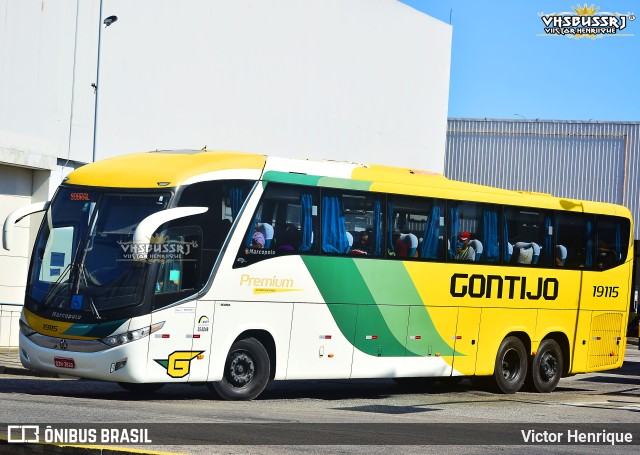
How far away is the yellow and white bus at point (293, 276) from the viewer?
16.6 m

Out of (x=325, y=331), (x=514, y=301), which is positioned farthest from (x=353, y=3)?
(x=325, y=331)

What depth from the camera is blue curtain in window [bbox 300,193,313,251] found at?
1844 cm

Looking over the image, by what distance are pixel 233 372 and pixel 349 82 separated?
82.7ft

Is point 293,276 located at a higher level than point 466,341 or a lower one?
higher

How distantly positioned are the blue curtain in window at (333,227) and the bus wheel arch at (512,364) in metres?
4.81

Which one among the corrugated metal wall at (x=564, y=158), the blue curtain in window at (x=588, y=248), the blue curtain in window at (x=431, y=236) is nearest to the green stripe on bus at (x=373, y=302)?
the blue curtain in window at (x=431, y=236)

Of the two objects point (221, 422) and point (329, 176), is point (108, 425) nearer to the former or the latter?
point (221, 422)

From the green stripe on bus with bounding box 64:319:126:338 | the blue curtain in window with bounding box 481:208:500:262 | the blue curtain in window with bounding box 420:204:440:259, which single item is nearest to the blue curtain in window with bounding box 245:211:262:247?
the green stripe on bus with bounding box 64:319:126:338

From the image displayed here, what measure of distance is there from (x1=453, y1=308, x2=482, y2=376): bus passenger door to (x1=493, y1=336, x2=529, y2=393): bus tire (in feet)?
2.48

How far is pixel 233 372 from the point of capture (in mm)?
17734

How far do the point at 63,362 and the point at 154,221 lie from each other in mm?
2361

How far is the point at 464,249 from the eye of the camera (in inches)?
837

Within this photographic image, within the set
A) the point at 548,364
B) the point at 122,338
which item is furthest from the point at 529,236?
the point at 122,338

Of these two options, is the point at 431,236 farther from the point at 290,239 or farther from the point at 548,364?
the point at 548,364
